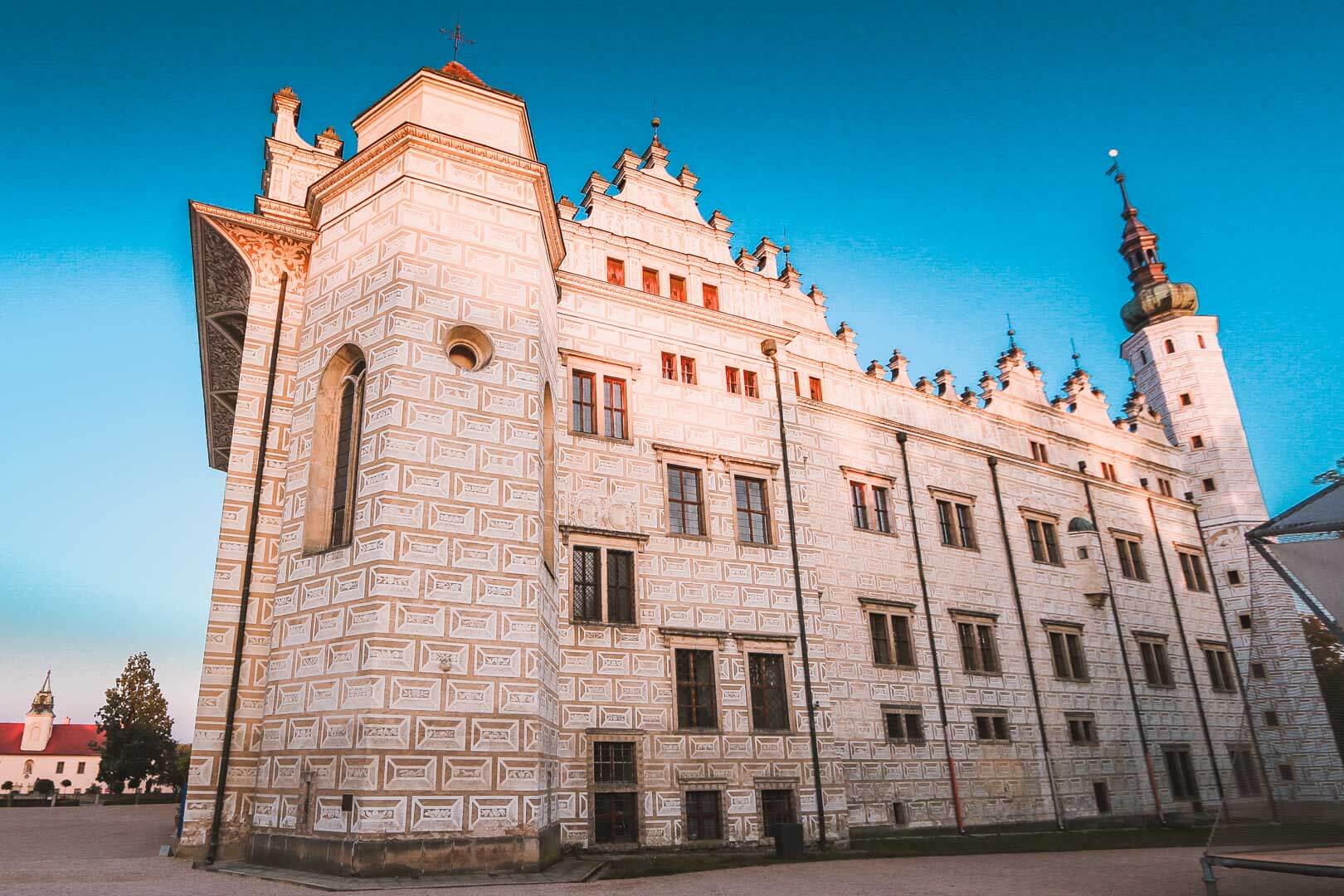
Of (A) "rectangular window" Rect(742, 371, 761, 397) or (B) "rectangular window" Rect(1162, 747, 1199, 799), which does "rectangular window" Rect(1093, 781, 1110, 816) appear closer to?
(B) "rectangular window" Rect(1162, 747, 1199, 799)

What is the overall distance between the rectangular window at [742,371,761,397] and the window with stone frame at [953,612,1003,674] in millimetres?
8484

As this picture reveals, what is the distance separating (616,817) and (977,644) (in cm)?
1218

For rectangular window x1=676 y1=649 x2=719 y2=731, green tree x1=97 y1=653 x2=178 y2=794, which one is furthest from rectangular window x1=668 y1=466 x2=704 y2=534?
green tree x1=97 y1=653 x2=178 y2=794

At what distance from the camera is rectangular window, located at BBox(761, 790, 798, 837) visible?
643 inches

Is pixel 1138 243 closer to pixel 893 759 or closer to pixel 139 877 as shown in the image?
pixel 893 759

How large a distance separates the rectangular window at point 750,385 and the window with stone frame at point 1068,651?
12037mm

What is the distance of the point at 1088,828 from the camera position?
22594 millimetres

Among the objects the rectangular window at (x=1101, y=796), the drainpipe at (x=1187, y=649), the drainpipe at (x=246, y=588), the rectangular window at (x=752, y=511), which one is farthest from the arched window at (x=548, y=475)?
the drainpipe at (x=1187, y=649)

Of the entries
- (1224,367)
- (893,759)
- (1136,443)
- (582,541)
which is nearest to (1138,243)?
(1224,367)

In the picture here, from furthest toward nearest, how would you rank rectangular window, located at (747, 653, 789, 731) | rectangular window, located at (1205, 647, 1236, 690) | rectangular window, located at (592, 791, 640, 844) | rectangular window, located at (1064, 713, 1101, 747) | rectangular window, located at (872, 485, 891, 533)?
1. rectangular window, located at (1205, 647, 1236, 690)
2. rectangular window, located at (1064, 713, 1101, 747)
3. rectangular window, located at (872, 485, 891, 533)
4. rectangular window, located at (747, 653, 789, 731)
5. rectangular window, located at (592, 791, 640, 844)

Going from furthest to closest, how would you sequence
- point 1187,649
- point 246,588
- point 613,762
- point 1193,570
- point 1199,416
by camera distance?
point 1199,416, point 1193,570, point 1187,649, point 613,762, point 246,588

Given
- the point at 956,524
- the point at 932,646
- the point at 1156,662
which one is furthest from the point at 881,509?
the point at 1156,662

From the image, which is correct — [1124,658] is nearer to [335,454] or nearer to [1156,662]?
[1156,662]

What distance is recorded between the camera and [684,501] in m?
18.1
